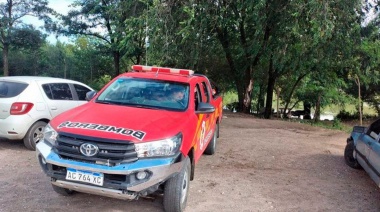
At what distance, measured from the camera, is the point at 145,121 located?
4145 millimetres

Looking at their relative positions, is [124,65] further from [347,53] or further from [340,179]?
[340,179]

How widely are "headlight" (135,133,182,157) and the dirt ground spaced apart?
3.19ft

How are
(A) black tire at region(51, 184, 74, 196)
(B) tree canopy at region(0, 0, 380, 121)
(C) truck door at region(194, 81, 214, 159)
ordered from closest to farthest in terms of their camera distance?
(A) black tire at region(51, 184, 74, 196) < (C) truck door at region(194, 81, 214, 159) < (B) tree canopy at region(0, 0, 380, 121)

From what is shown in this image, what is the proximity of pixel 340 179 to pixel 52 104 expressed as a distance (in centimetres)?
584

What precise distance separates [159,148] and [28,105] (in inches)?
160

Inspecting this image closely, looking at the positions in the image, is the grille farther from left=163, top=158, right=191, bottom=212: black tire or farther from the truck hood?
left=163, top=158, right=191, bottom=212: black tire

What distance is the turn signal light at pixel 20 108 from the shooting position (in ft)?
21.4

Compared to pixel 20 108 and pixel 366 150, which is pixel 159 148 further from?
pixel 20 108

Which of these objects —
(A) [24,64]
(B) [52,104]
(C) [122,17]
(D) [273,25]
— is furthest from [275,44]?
(A) [24,64]

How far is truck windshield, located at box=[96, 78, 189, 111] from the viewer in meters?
4.92

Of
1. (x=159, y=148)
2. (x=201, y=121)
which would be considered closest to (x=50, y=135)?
(x=159, y=148)

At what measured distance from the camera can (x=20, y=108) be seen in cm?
659

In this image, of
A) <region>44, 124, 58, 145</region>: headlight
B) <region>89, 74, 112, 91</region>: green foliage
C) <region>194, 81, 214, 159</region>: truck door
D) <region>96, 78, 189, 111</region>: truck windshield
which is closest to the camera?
Answer: <region>44, 124, 58, 145</region>: headlight

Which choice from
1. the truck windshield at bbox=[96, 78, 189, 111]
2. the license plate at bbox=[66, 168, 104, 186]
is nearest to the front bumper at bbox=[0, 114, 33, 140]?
the truck windshield at bbox=[96, 78, 189, 111]
